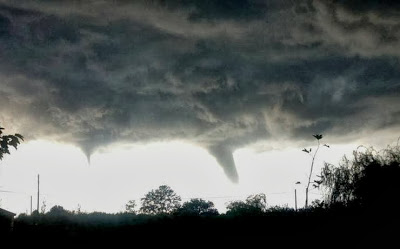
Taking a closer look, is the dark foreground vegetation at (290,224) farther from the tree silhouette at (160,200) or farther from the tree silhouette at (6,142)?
the tree silhouette at (160,200)

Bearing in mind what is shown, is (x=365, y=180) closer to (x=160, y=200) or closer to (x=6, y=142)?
(x=6, y=142)

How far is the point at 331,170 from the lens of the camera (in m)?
30.9

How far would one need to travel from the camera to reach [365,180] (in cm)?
2805

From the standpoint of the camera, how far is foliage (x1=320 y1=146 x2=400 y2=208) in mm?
24997

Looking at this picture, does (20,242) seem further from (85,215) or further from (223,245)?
(85,215)

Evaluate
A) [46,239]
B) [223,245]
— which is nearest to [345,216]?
[223,245]

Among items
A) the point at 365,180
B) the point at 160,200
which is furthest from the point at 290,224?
the point at 160,200

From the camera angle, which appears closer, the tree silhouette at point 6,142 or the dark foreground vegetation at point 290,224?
the tree silhouette at point 6,142

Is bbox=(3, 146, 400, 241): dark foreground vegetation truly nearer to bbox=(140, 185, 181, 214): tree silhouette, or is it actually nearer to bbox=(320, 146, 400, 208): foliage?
bbox=(320, 146, 400, 208): foliage

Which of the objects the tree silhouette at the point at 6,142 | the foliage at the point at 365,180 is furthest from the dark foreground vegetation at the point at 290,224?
the tree silhouette at the point at 6,142

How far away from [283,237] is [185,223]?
6.51 metres

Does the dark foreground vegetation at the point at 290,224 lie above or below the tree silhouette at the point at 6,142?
below

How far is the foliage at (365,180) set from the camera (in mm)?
24997

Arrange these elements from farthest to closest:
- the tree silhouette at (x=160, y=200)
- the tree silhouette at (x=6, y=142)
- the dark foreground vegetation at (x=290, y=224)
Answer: the tree silhouette at (x=160, y=200)
the dark foreground vegetation at (x=290, y=224)
the tree silhouette at (x=6, y=142)
